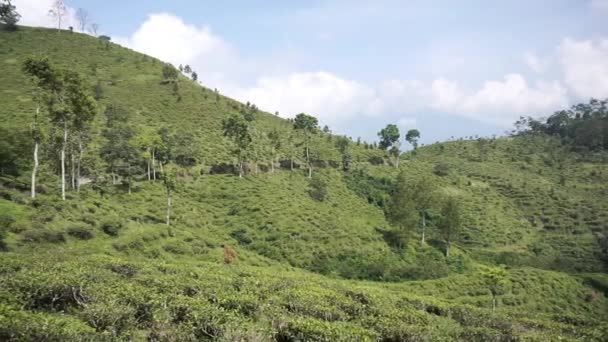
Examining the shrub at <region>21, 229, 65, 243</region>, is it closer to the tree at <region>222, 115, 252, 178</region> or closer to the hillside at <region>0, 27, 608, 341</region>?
the hillside at <region>0, 27, 608, 341</region>

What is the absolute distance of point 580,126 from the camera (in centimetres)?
16050

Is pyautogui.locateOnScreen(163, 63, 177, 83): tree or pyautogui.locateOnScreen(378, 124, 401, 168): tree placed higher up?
pyautogui.locateOnScreen(163, 63, 177, 83): tree

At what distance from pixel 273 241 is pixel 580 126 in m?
154

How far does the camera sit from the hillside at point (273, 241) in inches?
719

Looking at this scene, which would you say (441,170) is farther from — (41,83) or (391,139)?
(41,83)

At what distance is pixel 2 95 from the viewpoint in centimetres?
8669

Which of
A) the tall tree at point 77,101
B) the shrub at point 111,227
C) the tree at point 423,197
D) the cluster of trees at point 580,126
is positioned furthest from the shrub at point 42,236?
the cluster of trees at point 580,126

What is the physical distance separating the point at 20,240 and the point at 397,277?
162 ft

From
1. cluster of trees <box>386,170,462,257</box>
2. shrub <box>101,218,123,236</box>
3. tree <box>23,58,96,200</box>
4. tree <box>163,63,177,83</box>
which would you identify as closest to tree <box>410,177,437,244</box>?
cluster of trees <box>386,170,462,257</box>

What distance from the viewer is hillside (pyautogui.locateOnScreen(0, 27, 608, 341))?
18.2 m

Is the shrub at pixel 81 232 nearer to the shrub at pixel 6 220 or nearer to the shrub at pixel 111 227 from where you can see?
the shrub at pixel 111 227

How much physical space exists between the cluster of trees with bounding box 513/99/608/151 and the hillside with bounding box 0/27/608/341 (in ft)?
38.1

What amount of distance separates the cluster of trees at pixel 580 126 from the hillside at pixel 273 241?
38.1ft

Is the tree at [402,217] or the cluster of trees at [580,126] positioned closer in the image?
the tree at [402,217]
